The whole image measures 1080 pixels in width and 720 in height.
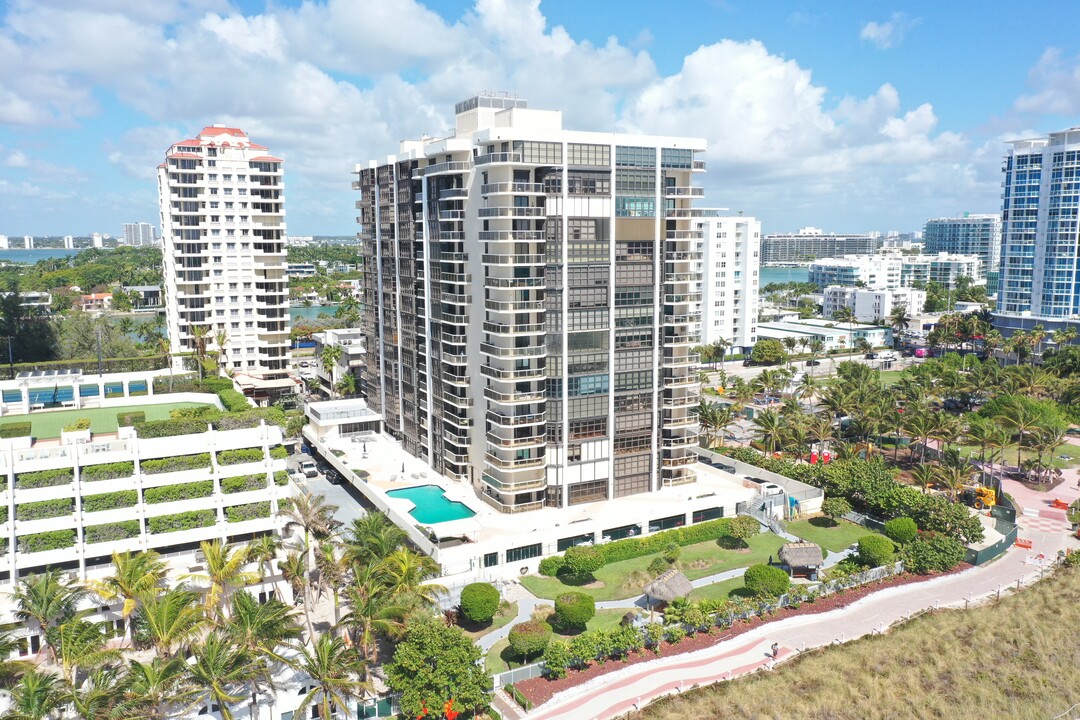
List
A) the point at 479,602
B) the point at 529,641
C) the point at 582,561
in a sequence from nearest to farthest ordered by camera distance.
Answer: the point at 529,641 → the point at 479,602 → the point at 582,561

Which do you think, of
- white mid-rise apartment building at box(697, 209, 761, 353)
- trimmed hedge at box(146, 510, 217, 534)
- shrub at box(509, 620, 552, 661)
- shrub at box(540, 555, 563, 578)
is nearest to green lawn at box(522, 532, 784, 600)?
shrub at box(540, 555, 563, 578)

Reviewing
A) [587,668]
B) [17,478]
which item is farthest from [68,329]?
[587,668]

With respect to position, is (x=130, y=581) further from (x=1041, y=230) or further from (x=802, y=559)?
(x=1041, y=230)

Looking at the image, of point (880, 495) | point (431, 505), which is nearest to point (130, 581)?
point (431, 505)

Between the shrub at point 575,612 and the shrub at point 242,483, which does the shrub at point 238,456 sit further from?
the shrub at point 575,612

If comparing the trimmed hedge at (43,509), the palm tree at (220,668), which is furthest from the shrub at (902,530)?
the trimmed hedge at (43,509)

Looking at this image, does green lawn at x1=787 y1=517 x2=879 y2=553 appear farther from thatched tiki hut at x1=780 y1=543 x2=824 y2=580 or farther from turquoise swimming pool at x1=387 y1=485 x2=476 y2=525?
turquoise swimming pool at x1=387 y1=485 x2=476 y2=525
